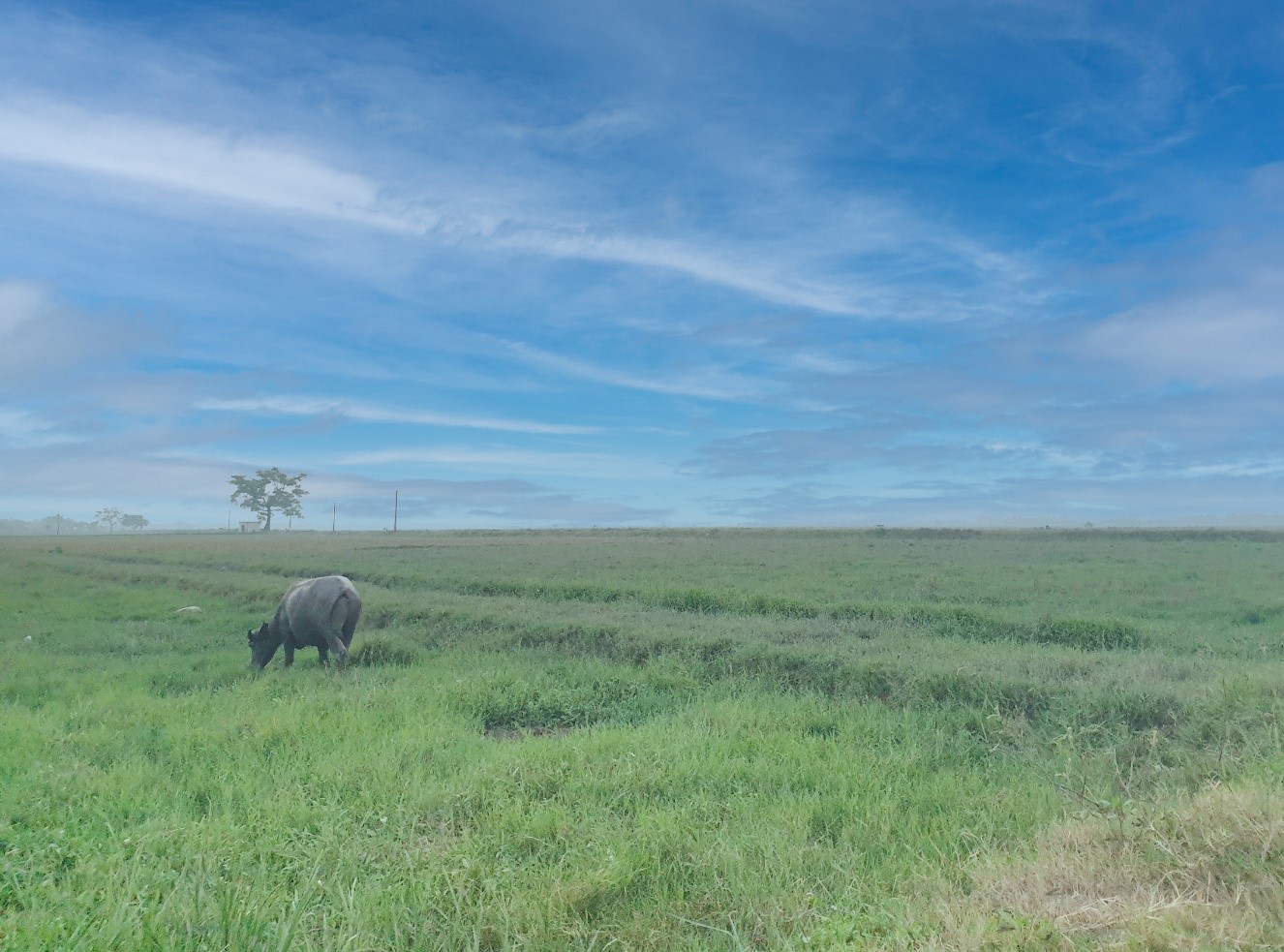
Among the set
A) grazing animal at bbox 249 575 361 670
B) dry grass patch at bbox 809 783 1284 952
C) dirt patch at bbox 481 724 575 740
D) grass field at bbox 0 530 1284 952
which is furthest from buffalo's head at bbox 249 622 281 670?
dry grass patch at bbox 809 783 1284 952

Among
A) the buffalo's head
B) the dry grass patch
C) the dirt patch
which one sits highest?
the dry grass patch

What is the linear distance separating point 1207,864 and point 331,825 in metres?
4.86

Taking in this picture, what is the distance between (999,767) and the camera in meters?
6.26

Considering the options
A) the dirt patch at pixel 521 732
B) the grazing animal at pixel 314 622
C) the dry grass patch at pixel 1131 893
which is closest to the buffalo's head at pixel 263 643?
the grazing animal at pixel 314 622

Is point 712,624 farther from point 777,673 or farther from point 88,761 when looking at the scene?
point 88,761

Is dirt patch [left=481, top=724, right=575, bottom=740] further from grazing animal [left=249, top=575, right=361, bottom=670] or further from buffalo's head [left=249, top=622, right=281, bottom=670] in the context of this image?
buffalo's head [left=249, top=622, right=281, bottom=670]

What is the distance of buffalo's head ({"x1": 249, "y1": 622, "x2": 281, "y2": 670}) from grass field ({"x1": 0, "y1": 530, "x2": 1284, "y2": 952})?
0.58 metres

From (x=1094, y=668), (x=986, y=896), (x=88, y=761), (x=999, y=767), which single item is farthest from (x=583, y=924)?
(x=1094, y=668)

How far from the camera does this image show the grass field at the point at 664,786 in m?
3.63

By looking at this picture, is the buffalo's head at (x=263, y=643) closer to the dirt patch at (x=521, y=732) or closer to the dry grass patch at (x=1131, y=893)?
the dirt patch at (x=521, y=732)

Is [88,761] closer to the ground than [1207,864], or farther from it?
closer to the ground

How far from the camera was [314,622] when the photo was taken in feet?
39.1

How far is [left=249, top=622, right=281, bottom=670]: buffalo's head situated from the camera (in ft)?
40.1

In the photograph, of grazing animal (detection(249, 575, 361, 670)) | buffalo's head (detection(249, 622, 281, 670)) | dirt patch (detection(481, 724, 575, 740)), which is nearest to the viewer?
dirt patch (detection(481, 724, 575, 740))
